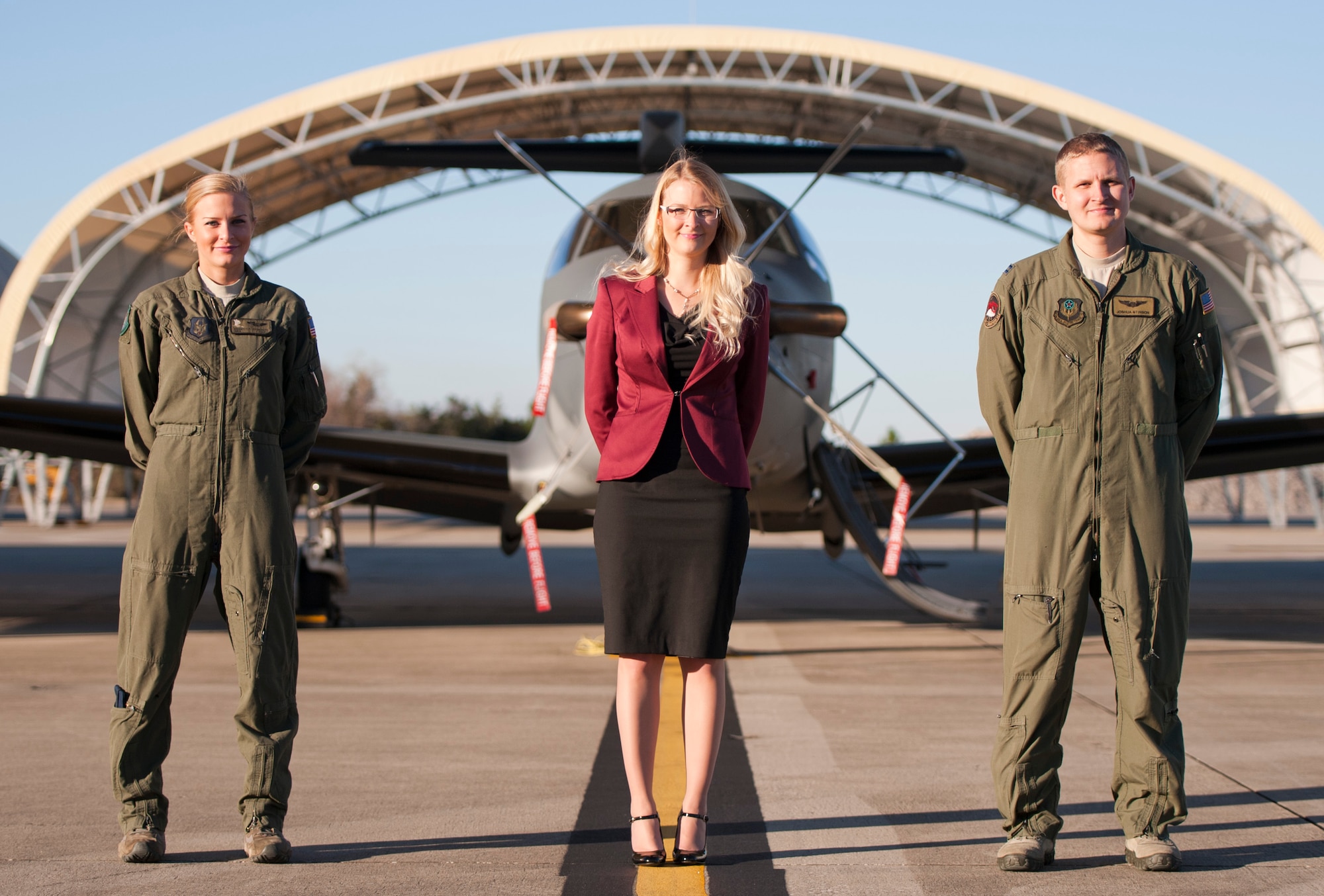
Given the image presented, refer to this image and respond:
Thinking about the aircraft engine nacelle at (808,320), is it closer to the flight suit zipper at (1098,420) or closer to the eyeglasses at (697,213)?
the eyeglasses at (697,213)

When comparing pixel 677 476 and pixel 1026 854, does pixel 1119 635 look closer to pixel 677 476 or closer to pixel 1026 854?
pixel 1026 854

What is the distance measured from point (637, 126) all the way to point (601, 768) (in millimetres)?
26267

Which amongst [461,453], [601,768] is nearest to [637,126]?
[461,453]

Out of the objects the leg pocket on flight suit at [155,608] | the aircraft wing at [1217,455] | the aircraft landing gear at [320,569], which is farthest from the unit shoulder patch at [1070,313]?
the aircraft landing gear at [320,569]

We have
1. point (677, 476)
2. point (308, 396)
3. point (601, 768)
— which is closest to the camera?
point (677, 476)

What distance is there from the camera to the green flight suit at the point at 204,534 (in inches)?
126

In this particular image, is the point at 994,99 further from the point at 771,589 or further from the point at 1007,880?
the point at 1007,880

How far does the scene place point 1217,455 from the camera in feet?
34.0

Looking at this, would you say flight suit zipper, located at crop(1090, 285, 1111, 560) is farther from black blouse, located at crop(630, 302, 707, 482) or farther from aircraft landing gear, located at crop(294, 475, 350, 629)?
aircraft landing gear, located at crop(294, 475, 350, 629)

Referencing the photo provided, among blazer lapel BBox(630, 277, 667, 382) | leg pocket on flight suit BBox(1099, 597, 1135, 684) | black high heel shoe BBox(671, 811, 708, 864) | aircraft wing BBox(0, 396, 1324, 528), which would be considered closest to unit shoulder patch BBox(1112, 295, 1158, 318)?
leg pocket on flight suit BBox(1099, 597, 1135, 684)

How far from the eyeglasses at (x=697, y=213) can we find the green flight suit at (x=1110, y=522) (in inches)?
35.5

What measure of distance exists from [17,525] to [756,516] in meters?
31.5

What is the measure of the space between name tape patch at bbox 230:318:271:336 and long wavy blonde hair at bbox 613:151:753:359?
3.27 ft

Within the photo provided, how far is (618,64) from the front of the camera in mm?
27297
